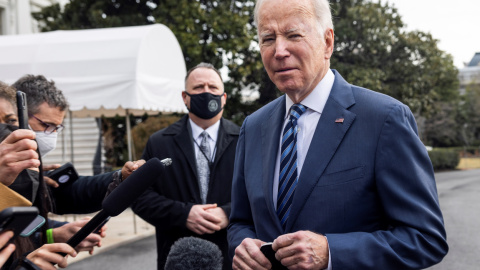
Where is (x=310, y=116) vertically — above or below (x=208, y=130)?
above

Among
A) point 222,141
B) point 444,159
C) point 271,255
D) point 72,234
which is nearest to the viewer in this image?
point 271,255

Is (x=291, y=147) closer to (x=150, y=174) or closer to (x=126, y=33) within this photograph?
(x=150, y=174)

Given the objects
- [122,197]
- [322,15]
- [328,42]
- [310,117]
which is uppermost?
[322,15]

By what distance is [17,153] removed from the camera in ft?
5.90

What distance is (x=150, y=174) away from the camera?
1774mm

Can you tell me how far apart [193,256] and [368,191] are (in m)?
0.69

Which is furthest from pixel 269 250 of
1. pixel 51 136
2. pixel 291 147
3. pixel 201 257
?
pixel 51 136

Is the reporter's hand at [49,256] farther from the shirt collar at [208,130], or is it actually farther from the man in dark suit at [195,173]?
the shirt collar at [208,130]

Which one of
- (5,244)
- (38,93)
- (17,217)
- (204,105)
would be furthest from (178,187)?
(17,217)

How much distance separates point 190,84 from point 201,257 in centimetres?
246

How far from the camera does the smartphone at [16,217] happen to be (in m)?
1.30

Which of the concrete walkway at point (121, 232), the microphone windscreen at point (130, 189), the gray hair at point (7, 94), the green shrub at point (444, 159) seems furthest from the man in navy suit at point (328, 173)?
the green shrub at point (444, 159)

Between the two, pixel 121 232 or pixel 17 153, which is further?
pixel 121 232

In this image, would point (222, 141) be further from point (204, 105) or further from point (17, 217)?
point (17, 217)
